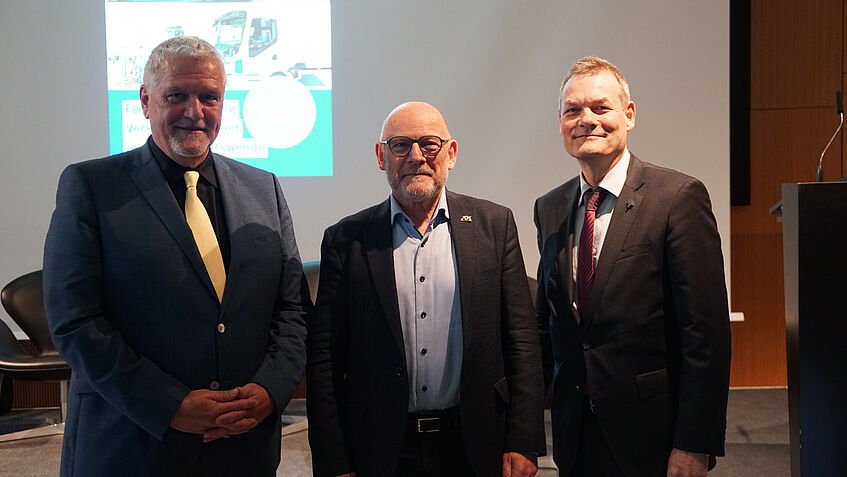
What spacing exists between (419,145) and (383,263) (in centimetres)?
36

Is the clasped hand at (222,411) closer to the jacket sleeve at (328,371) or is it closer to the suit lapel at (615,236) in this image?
the jacket sleeve at (328,371)

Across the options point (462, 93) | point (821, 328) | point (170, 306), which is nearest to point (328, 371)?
point (170, 306)

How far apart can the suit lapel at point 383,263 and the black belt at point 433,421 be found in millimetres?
192

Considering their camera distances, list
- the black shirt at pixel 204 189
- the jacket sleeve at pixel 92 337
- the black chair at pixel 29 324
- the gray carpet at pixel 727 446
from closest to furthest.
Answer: the jacket sleeve at pixel 92 337
the black shirt at pixel 204 189
the gray carpet at pixel 727 446
the black chair at pixel 29 324

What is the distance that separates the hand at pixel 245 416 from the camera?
196 centimetres

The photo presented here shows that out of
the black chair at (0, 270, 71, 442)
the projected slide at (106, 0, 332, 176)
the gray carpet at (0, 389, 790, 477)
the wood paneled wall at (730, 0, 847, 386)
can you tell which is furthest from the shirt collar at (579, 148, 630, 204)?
the wood paneled wall at (730, 0, 847, 386)

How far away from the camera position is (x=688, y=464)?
2068 mm

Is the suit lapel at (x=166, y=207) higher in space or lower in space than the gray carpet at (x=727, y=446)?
higher

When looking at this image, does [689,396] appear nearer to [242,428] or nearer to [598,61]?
[598,61]

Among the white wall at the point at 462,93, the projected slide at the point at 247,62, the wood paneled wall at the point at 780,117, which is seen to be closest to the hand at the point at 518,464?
the white wall at the point at 462,93

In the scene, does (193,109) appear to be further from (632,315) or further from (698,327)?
(698,327)

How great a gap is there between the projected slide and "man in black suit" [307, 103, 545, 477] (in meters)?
2.99

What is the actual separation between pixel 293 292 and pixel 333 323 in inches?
7.0

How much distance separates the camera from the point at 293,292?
222 cm
